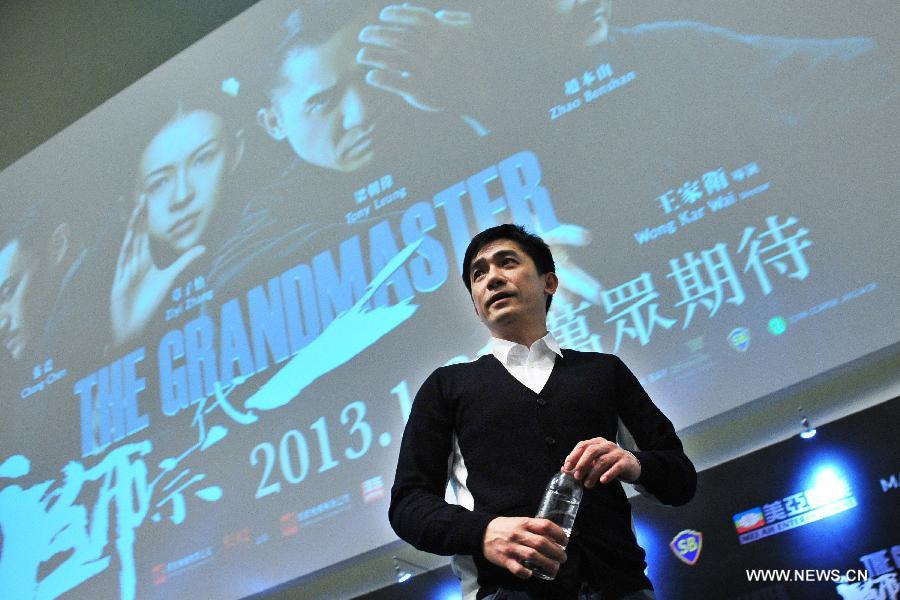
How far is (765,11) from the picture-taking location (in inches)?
94.2

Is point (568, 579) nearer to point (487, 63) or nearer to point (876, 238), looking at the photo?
point (876, 238)

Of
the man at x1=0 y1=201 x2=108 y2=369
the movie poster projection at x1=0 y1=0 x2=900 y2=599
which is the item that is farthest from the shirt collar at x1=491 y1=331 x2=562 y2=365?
the man at x1=0 y1=201 x2=108 y2=369

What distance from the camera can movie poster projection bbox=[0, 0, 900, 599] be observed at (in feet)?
6.82

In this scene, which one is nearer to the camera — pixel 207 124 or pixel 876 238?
pixel 876 238

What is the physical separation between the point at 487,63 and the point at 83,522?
1.88m

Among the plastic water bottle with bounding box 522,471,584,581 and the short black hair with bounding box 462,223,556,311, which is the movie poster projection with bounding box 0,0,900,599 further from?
the plastic water bottle with bounding box 522,471,584,581

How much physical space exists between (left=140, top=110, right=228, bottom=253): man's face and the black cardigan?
81.3 inches

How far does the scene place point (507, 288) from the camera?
1378 mm

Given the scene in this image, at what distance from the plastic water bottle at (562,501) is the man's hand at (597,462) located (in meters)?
0.02

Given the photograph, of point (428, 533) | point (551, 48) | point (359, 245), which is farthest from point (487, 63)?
point (428, 533)

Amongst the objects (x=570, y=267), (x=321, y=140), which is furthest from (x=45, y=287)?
(x=570, y=267)

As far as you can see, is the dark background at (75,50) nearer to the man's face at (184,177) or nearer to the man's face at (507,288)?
the man's face at (184,177)

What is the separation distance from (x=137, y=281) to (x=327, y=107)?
909 mm

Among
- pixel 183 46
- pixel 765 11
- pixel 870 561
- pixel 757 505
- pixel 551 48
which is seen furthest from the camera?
pixel 183 46
